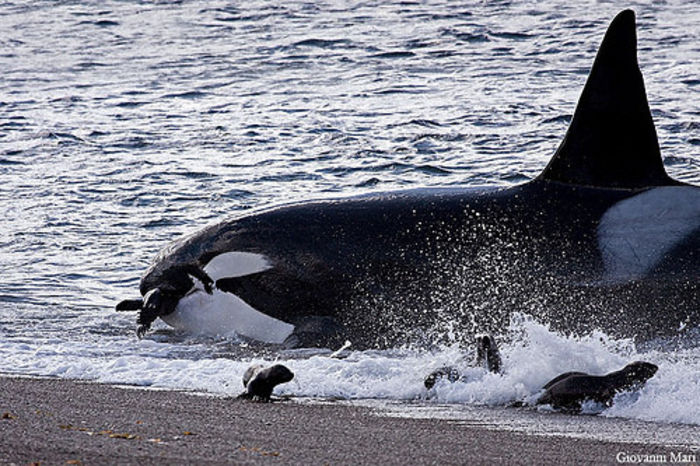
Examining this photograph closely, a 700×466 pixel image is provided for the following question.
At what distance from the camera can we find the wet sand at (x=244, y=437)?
18.0 ft

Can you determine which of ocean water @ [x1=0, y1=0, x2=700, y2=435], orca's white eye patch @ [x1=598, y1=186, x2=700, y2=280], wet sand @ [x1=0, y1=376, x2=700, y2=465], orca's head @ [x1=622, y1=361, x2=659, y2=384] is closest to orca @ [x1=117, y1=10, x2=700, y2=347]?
orca's white eye patch @ [x1=598, y1=186, x2=700, y2=280]

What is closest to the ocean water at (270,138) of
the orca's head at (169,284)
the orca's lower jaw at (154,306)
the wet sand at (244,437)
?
the orca's lower jaw at (154,306)

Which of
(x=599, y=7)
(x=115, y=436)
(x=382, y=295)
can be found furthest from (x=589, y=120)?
(x=599, y=7)

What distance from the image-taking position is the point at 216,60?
28.2 meters

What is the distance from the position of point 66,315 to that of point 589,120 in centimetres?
533

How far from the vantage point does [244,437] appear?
20.0ft

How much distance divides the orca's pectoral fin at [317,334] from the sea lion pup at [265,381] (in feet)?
7.67

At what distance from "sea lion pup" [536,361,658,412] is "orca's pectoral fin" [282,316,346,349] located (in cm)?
297

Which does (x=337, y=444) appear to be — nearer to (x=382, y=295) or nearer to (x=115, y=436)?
(x=115, y=436)

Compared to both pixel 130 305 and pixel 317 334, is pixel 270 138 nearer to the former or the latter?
pixel 130 305

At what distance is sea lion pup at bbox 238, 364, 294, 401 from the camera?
7.67 metres

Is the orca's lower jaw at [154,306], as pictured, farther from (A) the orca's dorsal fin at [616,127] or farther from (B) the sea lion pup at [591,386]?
(B) the sea lion pup at [591,386]

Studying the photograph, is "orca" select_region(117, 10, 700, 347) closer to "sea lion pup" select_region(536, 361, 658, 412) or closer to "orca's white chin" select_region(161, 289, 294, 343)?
"orca's white chin" select_region(161, 289, 294, 343)

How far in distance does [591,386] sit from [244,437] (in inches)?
90.6
